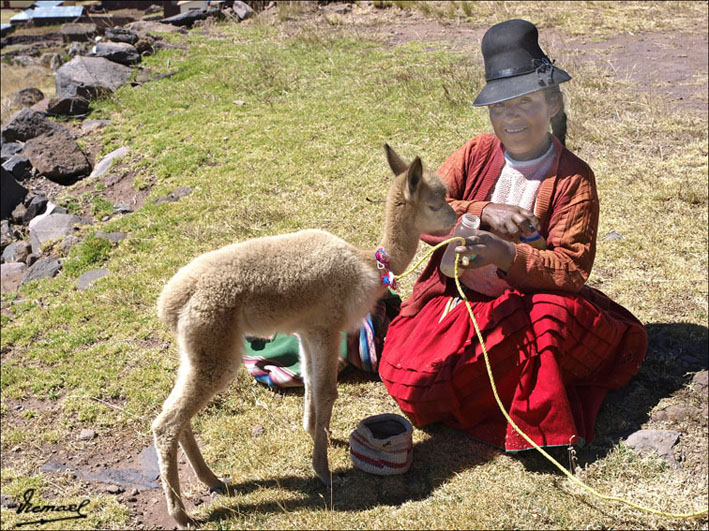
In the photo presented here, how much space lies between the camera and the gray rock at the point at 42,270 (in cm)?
813

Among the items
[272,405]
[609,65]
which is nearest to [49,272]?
[272,405]

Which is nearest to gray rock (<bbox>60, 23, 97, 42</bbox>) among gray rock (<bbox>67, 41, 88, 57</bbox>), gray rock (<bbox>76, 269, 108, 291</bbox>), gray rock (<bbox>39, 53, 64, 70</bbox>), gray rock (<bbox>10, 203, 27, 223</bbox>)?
gray rock (<bbox>39, 53, 64, 70</bbox>)

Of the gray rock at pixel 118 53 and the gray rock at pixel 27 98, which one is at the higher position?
the gray rock at pixel 118 53

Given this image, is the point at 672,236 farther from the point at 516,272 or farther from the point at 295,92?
the point at 295,92

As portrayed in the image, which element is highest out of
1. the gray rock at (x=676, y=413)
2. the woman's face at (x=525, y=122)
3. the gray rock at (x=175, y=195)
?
the woman's face at (x=525, y=122)

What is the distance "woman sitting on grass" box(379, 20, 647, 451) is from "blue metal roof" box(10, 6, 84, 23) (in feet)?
92.7

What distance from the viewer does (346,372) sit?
5.53 metres

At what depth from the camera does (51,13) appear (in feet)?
95.2

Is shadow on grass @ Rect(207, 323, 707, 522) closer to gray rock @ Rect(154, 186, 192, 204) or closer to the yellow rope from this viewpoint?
the yellow rope

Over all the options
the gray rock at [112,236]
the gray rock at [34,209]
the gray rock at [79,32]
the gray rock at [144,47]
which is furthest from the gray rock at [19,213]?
the gray rock at [79,32]

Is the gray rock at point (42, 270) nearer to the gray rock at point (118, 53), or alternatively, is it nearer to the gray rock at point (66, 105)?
the gray rock at point (66, 105)

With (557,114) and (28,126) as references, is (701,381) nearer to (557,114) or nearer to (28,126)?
(557,114)

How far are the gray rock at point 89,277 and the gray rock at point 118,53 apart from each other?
8.68 meters

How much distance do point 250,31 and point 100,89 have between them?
16.3ft
